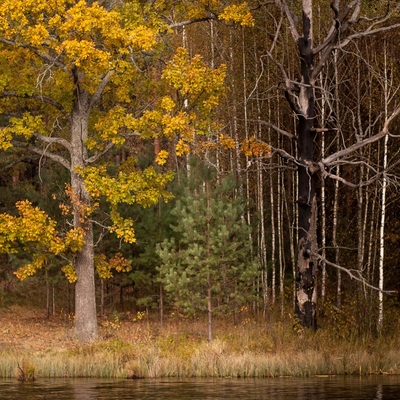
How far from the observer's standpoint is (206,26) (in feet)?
127

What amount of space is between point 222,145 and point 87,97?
4.76 metres

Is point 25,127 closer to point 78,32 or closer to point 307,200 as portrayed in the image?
point 78,32

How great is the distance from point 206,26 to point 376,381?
22282 mm

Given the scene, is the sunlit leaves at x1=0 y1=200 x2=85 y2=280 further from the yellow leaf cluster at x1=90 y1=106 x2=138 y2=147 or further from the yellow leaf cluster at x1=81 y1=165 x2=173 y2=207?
the yellow leaf cluster at x1=90 y1=106 x2=138 y2=147

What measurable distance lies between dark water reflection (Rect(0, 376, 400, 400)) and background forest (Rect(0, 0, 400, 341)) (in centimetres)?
341

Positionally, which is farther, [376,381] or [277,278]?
→ [277,278]

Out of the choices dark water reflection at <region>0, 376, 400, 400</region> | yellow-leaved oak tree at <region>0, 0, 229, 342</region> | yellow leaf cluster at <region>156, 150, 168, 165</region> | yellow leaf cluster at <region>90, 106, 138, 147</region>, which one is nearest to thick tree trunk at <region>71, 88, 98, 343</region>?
yellow-leaved oak tree at <region>0, 0, 229, 342</region>

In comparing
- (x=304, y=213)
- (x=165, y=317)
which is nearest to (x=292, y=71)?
(x=304, y=213)

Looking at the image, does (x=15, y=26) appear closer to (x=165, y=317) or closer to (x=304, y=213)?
(x=304, y=213)

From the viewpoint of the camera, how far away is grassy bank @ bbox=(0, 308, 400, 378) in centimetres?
2055

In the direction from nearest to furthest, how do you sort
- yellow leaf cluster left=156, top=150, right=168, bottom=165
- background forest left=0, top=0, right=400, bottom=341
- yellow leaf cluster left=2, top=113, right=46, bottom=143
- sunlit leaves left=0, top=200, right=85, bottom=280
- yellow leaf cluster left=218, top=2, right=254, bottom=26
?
1. background forest left=0, top=0, right=400, bottom=341
2. yellow leaf cluster left=156, top=150, right=168, bottom=165
3. sunlit leaves left=0, top=200, right=85, bottom=280
4. yellow leaf cluster left=218, top=2, right=254, bottom=26
5. yellow leaf cluster left=2, top=113, right=46, bottom=143

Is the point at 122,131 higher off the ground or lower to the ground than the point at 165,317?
higher

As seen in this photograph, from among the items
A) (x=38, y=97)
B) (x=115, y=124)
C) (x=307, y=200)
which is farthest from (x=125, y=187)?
(x=307, y=200)

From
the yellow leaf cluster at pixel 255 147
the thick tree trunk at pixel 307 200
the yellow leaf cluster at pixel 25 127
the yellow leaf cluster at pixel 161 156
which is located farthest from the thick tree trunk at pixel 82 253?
the thick tree trunk at pixel 307 200
